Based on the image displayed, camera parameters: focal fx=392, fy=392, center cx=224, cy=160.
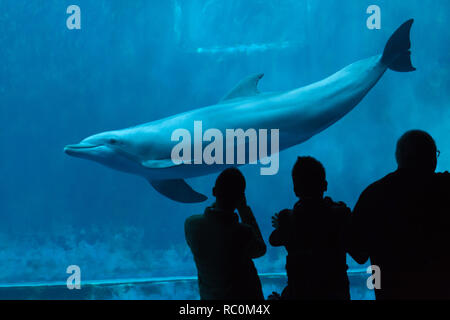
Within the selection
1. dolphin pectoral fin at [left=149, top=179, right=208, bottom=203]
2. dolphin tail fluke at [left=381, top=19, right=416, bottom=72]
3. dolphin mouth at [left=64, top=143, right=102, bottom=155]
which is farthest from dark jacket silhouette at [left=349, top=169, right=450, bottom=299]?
dolphin mouth at [left=64, top=143, right=102, bottom=155]

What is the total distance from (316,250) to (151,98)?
1895 centimetres

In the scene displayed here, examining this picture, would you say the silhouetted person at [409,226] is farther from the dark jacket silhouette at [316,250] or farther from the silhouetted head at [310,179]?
the silhouetted head at [310,179]

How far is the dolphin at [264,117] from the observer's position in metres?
5.48

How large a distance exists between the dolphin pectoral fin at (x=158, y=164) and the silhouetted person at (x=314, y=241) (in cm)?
299

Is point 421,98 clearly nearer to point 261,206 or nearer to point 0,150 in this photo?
point 261,206

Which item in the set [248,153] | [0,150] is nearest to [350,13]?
[248,153]

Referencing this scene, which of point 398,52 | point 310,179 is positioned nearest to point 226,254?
point 310,179

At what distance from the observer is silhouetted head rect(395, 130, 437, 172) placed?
98.7 inches

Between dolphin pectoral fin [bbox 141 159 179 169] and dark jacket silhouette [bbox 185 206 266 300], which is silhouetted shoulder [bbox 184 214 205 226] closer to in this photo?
dark jacket silhouette [bbox 185 206 266 300]

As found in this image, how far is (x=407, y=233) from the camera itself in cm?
242

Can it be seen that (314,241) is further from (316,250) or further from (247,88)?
(247,88)

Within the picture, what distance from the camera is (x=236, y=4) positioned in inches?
741
